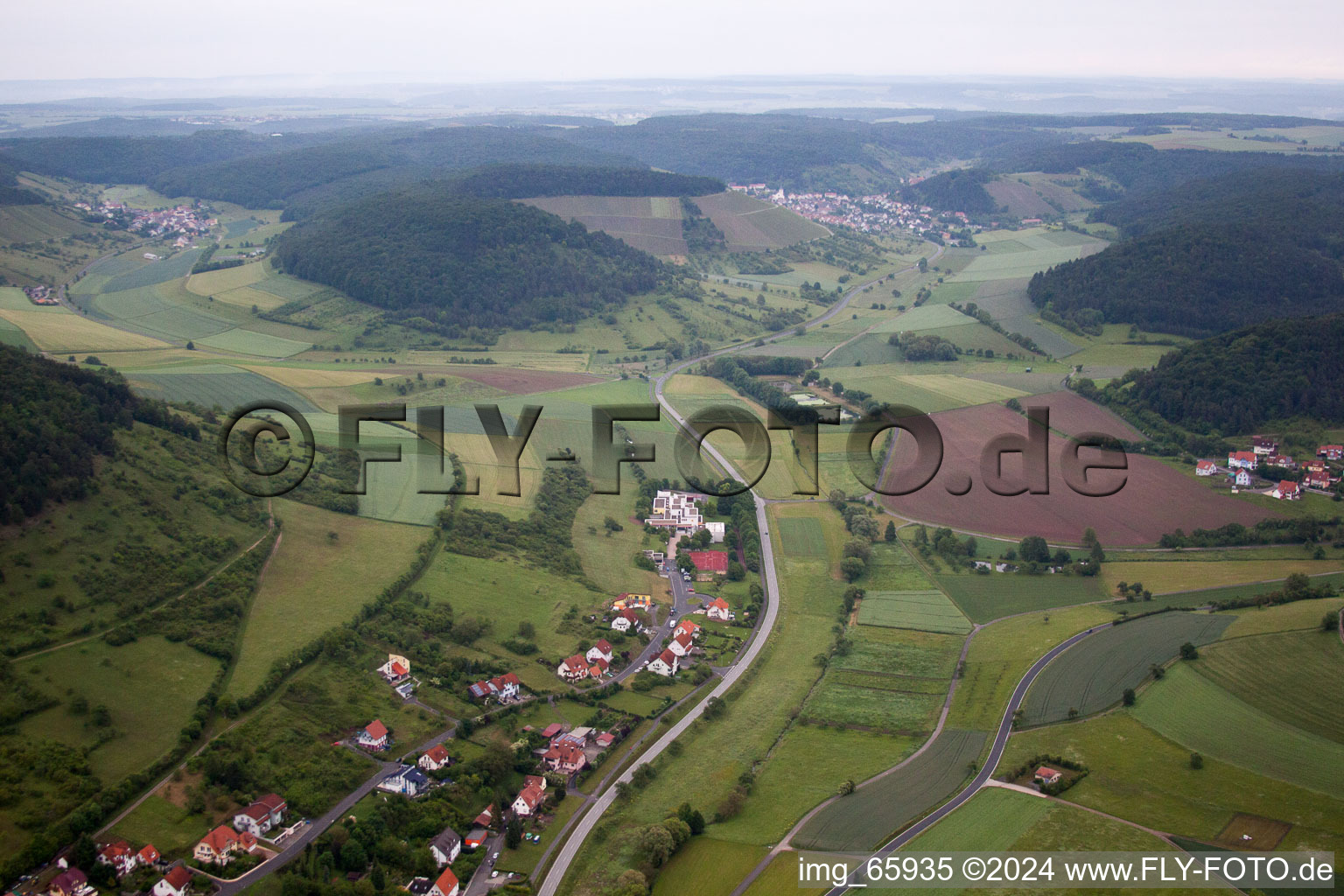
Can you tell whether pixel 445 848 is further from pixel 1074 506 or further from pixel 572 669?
pixel 1074 506

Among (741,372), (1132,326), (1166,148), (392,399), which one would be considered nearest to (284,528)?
(392,399)

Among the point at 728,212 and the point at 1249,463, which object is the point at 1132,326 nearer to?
the point at 1249,463

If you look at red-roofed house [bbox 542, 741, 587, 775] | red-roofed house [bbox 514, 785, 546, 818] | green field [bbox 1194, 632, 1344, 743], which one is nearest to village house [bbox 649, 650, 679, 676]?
red-roofed house [bbox 542, 741, 587, 775]

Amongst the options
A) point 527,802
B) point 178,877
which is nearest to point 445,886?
point 527,802

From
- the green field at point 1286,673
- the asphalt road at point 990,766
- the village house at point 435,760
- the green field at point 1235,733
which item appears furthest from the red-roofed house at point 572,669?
the green field at point 1286,673

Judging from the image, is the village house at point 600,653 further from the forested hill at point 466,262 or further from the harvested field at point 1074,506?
the forested hill at point 466,262

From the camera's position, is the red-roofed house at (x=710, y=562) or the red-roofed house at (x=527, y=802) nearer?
the red-roofed house at (x=527, y=802)
